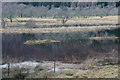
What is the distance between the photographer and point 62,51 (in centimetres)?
1953

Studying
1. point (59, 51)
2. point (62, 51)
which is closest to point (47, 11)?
point (62, 51)

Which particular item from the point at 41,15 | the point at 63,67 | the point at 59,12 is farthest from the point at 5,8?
the point at 63,67

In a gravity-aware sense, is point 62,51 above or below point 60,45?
below

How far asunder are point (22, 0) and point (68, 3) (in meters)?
14.1

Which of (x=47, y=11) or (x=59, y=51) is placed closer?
(x=59, y=51)

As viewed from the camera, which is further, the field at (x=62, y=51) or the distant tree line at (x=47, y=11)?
the distant tree line at (x=47, y=11)

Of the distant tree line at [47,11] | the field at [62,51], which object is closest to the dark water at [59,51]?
the field at [62,51]

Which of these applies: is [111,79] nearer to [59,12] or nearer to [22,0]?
[59,12]

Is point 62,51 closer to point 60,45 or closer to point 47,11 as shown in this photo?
point 60,45

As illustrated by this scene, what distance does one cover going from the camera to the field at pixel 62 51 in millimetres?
10852

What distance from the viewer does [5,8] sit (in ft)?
153

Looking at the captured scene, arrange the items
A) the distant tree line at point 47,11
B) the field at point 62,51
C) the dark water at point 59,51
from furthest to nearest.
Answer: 1. the distant tree line at point 47,11
2. the dark water at point 59,51
3. the field at point 62,51

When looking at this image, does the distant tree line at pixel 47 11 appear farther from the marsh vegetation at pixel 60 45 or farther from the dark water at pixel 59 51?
the dark water at pixel 59 51

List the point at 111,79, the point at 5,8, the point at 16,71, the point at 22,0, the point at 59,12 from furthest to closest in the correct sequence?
1. the point at 22,0
2. the point at 59,12
3. the point at 5,8
4. the point at 16,71
5. the point at 111,79
